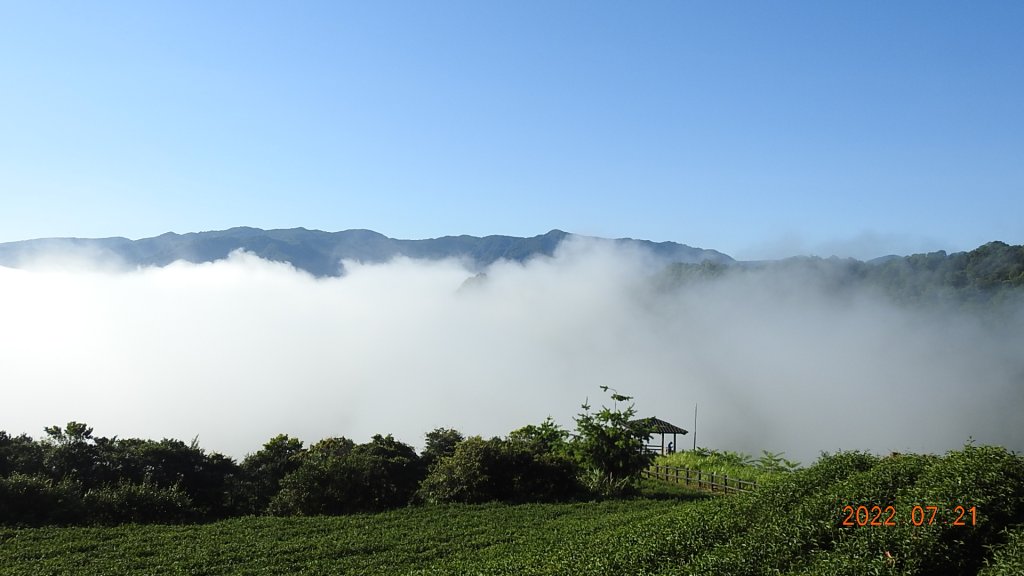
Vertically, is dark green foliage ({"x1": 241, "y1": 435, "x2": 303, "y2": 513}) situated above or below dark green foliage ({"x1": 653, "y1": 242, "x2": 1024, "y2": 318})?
below

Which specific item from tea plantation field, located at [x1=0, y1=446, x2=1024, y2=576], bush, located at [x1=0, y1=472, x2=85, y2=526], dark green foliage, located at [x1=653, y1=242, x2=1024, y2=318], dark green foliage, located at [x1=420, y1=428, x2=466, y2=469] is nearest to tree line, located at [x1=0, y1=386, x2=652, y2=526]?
bush, located at [x1=0, y1=472, x2=85, y2=526]

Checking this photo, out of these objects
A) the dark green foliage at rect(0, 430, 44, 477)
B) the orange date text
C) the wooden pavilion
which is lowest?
the wooden pavilion

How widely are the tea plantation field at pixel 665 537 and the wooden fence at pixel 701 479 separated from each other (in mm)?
6323

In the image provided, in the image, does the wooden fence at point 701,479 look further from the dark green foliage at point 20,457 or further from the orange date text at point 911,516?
the dark green foliage at point 20,457

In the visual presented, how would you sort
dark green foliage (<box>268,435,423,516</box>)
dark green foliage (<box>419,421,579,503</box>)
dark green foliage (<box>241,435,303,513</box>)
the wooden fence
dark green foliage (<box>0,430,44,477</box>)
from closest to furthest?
Answer: dark green foliage (<box>0,430,44,477</box>), dark green foliage (<box>268,435,423,516</box>), dark green foliage (<box>241,435,303,513</box>), dark green foliage (<box>419,421,579,503</box>), the wooden fence

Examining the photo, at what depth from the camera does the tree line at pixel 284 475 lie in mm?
20906

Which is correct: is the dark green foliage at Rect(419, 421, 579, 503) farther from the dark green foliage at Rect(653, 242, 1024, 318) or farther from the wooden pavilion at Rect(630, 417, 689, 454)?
the dark green foliage at Rect(653, 242, 1024, 318)

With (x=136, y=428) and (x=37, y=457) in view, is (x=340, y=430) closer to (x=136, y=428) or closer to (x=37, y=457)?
(x=136, y=428)

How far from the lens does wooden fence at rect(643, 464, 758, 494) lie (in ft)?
88.1

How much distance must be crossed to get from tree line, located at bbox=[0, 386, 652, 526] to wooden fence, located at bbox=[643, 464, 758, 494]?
10.3 ft

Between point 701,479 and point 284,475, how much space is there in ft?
54.0

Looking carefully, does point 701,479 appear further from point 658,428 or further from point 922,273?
point 922,273

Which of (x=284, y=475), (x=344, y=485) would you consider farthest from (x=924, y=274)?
(x=284, y=475)

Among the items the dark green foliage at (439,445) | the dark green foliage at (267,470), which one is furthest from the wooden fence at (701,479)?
the dark green foliage at (267,470)
